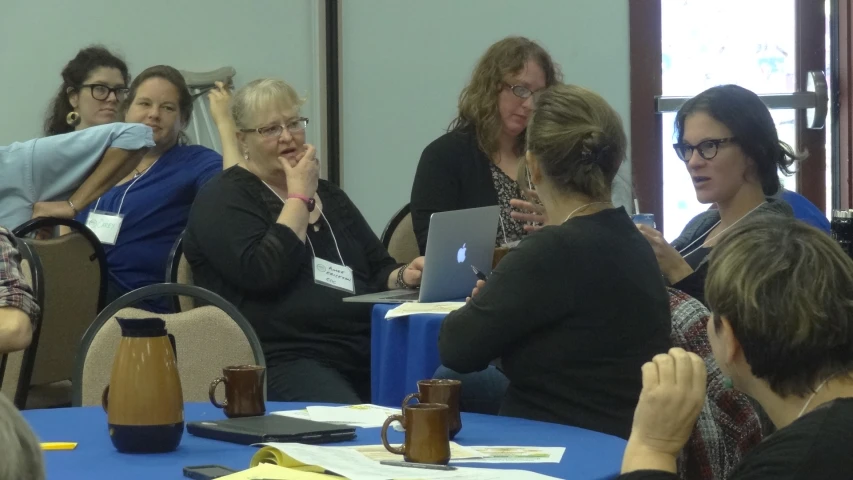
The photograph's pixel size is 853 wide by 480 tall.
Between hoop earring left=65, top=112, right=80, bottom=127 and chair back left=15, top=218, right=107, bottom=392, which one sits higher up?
hoop earring left=65, top=112, right=80, bottom=127

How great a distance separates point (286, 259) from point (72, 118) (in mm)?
1765

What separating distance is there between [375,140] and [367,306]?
2.35 m

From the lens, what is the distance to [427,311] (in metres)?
2.77

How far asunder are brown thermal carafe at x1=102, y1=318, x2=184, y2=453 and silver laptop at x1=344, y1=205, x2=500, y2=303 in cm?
128

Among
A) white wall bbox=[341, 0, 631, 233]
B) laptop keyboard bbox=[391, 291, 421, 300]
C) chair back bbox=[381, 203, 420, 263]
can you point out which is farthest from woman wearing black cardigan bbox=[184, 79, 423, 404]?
white wall bbox=[341, 0, 631, 233]

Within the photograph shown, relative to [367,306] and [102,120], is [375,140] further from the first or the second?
[367,306]

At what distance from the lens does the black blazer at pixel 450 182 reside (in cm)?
377

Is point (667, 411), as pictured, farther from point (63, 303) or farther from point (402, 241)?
point (402, 241)

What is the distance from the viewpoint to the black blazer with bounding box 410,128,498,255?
3.77 m

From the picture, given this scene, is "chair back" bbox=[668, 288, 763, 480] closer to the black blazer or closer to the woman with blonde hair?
the woman with blonde hair

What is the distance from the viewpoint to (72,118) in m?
4.38

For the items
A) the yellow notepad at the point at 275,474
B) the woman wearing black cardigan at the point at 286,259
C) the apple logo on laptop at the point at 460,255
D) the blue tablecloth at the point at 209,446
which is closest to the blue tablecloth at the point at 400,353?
the woman wearing black cardigan at the point at 286,259

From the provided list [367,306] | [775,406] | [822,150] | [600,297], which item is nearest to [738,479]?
[775,406]

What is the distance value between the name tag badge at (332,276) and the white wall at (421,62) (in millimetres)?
2219
